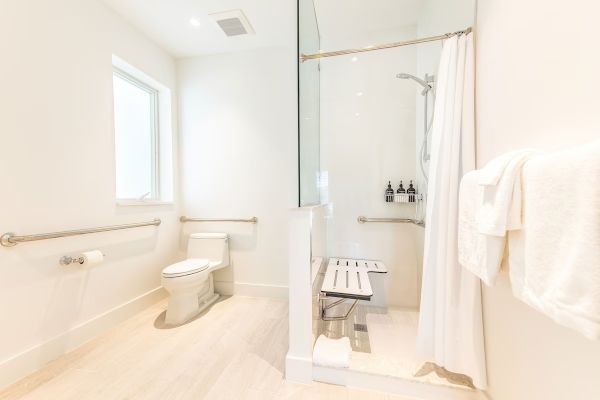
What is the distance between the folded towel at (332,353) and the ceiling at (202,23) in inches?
84.9

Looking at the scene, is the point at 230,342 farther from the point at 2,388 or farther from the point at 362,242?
the point at 362,242

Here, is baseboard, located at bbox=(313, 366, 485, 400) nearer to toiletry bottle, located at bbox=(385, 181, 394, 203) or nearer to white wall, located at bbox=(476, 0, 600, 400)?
white wall, located at bbox=(476, 0, 600, 400)

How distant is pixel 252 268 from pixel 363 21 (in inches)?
100

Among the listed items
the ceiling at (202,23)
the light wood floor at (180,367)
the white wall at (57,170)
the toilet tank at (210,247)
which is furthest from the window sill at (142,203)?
the ceiling at (202,23)

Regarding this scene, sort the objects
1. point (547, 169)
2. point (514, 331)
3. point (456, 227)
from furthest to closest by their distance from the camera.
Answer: point (456, 227)
point (514, 331)
point (547, 169)

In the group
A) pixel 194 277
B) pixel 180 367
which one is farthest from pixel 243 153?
pixel 180 367

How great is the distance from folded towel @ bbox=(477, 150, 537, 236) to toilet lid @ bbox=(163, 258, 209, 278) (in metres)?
1.91

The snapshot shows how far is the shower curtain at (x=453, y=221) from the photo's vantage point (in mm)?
1101

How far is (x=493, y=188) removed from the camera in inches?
29.4

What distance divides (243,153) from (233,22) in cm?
112

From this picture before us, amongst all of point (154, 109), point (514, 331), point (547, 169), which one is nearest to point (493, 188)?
point (547, 169)

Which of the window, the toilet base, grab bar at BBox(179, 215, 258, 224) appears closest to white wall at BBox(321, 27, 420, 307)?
grab bar at BBox(179, 215, 258, 224)

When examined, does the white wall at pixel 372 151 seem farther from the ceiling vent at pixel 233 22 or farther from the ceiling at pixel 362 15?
the ceiling vent at pixel 233 22

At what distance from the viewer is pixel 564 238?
0.52 meters
